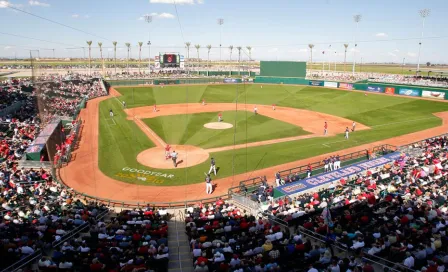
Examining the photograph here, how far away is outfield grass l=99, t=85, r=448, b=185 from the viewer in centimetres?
2686

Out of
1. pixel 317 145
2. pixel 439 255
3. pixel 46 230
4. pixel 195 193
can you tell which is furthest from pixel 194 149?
pixel 439 255

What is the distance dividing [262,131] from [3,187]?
84.7 ft

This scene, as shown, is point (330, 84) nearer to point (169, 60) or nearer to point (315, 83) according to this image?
point (315, 83)

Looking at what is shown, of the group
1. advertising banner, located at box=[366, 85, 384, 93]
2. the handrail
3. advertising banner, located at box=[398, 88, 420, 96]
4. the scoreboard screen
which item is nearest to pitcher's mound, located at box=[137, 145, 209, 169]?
the handrail

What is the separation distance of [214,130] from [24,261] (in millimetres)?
27680

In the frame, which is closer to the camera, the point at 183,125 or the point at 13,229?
the point at 13,229

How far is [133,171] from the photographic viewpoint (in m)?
25.0

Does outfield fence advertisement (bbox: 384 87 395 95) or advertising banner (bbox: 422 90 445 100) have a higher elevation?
outfield fence advertisement (bbox: 384 87 395 95)

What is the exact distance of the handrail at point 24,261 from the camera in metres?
10.9

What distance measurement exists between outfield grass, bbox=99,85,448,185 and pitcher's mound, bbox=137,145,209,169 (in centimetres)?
75

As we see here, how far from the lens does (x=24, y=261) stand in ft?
37.3

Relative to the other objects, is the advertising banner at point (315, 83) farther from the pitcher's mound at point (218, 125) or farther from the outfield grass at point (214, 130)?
the pitcher's mound at point (218, 125)

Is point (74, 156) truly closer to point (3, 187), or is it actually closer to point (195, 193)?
point (3, 187)

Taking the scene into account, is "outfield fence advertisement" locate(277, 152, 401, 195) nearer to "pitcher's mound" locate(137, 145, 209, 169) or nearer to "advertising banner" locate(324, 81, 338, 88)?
"pitcher's mound" locate(137, 145, 209, 169)
